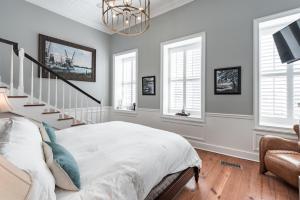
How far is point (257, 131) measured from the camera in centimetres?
288

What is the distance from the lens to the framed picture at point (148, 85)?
4.28m

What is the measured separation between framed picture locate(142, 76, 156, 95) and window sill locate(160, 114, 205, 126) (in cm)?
72

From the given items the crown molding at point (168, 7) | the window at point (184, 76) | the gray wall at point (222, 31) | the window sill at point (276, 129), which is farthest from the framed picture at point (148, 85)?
the window sill at point (276, 129)

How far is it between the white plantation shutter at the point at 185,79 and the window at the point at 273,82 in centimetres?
113

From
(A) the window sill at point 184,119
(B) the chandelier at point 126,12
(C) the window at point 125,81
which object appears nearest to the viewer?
(B) the chandelier at point 126,12

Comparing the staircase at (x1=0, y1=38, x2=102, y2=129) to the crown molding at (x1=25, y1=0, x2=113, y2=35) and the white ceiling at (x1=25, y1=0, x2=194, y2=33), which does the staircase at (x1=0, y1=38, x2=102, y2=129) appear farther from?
the white ceiling at (x1=25, y1=0, x2=194, y2=33)

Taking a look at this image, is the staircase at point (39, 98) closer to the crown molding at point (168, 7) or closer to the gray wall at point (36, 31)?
the gray wall at point (36, 31)

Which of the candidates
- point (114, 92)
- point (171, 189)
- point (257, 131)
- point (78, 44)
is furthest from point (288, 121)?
point (78, 44)

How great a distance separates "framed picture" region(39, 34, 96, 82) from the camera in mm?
3846

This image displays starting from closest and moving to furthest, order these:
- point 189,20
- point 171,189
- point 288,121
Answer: point 171,189 → point 288,121 → point 189,20

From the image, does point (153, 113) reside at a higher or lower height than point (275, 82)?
lower

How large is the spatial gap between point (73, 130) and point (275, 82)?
3403 millimetres

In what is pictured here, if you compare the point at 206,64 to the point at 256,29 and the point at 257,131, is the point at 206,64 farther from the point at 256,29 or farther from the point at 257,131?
the point at 257,131

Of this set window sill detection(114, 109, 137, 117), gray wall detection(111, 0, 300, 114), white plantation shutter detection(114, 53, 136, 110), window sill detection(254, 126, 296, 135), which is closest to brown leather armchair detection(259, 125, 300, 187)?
window sill detection(254, 126, 296, 135)
